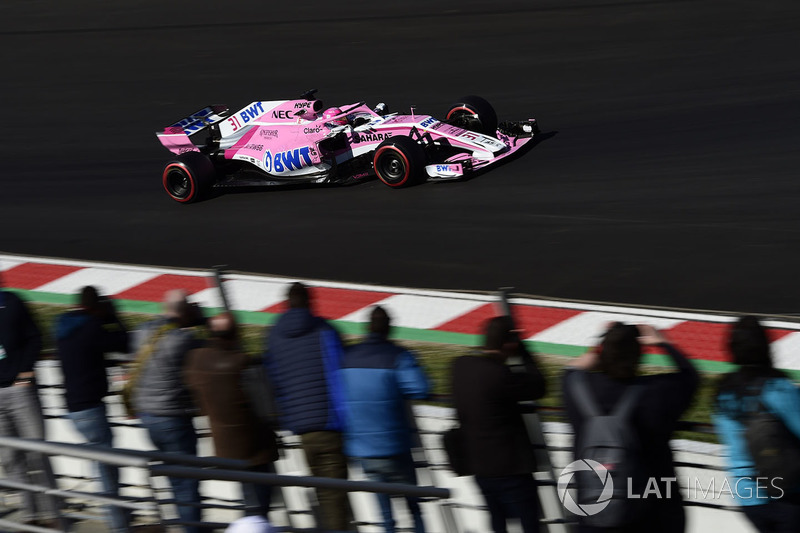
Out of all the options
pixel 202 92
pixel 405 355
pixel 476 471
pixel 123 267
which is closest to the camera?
pixel 476 471

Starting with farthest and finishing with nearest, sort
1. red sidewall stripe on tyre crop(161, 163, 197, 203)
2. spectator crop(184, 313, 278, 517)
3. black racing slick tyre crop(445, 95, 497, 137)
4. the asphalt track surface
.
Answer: black racing slick tyre crop(445, 95, 497, 137) < red sidewall stripe on tyre crop(161, 163, 197, 203) < the asphalt track surface < spectator crop(184, 313, 278, 517)

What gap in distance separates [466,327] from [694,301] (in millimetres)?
2047

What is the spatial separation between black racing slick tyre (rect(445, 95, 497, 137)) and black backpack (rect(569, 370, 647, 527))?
9261 mm

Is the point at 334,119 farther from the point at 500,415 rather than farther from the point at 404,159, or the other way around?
the point at 500,415

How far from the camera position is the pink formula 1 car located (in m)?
12.5

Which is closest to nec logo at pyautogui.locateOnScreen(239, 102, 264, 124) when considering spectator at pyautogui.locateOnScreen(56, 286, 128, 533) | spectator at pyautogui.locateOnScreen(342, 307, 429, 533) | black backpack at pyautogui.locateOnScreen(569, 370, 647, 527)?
spectator at pyautogui.locateOnScreen(56, 286, 128, 533)

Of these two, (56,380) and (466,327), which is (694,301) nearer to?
(466,327)

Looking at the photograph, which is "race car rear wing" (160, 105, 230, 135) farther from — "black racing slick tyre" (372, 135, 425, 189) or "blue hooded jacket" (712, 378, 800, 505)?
"blue hooded jacket" (712, 378, 800, 505)

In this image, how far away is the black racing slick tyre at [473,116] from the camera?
1328 centimetres

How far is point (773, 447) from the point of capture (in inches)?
166

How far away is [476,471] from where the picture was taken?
4895mm

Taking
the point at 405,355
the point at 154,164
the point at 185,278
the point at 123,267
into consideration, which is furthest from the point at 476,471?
the point at 154,164

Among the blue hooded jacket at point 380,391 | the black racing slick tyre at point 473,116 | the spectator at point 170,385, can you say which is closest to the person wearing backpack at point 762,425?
the blue hooded jacket at point 380,391

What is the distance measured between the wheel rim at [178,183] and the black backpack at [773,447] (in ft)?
32.6
